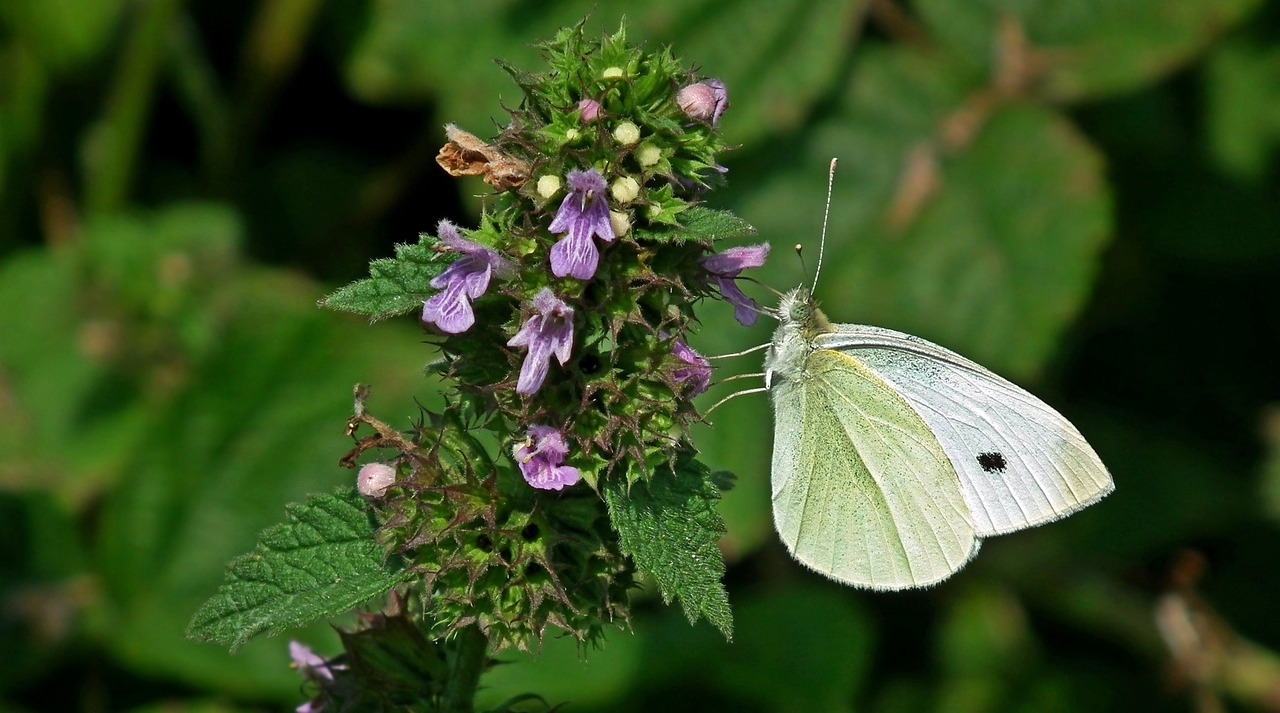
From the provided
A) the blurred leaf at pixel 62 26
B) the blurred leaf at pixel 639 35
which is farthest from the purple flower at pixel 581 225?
the blurred leaf at pixel 62 26

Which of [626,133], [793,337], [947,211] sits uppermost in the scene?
[947,211]

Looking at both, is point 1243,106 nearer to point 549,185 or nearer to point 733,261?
point 733,261

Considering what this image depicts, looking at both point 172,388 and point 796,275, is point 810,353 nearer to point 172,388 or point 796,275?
point 796,275

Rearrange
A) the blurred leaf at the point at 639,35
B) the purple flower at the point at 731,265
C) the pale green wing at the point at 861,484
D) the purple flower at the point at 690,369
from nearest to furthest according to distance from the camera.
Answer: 1. the purple flower at the point at 690,369
2. the purple flower at the point at 731,265
3. the pale green wing at the point at 861,484
4. the blurred leaf at the point at 639,35

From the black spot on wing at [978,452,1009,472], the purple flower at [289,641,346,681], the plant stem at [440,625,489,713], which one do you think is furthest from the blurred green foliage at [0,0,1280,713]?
the plant stem at [440,625,489,713]

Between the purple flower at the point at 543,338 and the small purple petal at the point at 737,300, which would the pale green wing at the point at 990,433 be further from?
the purple flower at the point at 543,338

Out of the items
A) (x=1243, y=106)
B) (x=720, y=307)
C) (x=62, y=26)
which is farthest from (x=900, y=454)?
(x=62, y=26)
